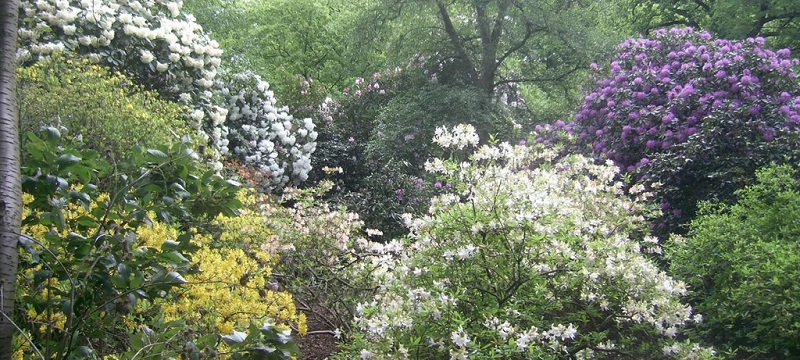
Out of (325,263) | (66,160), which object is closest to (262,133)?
(325,263)

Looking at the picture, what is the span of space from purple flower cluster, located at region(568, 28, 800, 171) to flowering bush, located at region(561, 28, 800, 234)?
11 millimetres

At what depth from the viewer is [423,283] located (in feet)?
12.1

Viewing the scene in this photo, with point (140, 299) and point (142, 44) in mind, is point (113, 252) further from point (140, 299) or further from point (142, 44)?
point (142, 44)

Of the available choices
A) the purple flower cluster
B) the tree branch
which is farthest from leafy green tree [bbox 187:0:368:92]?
the purple flower cluster

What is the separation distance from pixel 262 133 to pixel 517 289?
7.87 meters

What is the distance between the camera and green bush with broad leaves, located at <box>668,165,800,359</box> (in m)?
3.98

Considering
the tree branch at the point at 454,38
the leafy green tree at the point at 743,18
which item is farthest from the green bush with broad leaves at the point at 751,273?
the leafy green tree at the point at 743,18

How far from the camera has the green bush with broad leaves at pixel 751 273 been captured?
13.1ft

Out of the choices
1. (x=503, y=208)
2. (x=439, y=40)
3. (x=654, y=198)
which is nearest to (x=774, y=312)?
(x=503, y=208)

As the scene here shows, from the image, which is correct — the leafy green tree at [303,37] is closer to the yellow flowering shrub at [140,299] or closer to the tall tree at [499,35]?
the tall tree at [499,35]

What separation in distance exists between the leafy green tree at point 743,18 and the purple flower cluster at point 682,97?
612cm

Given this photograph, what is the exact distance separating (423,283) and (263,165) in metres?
7.23

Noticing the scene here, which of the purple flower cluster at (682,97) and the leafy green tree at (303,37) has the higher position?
the leafy green tree at (303,37)

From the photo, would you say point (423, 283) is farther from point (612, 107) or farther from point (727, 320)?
point (612, 107)
